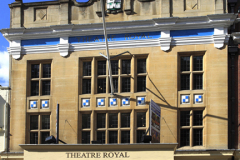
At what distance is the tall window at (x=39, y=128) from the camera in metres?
23.5

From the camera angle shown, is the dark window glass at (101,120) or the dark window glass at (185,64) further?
the dark window glass at (101,120)

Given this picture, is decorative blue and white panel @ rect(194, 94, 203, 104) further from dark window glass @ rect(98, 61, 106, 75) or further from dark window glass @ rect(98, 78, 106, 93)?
dark window glass @ rect(98, 61, 106, 75)

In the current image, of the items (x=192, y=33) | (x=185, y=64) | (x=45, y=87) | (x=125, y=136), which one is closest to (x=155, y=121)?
(x=125, y=136)

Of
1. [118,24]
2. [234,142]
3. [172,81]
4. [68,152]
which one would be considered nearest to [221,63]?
[172,81]

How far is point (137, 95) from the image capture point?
22.6m

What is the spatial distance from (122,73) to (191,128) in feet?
16.5

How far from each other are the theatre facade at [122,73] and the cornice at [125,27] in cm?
6

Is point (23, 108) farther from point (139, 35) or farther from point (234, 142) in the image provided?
point (234, 142)

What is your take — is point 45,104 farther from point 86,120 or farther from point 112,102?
point 112,102

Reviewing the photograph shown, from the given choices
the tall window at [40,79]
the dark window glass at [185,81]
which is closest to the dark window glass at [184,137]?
the dark window glass at [185,81]

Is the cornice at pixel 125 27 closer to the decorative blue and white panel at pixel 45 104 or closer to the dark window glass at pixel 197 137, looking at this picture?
the decorative blue and white panel at pixel 45 104

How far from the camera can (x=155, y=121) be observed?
20.6 m

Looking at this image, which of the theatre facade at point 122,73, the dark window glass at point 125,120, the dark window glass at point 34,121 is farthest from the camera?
the dark window glass at point 34,121

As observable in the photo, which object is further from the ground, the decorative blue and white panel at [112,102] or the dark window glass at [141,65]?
the dark window glass at [141,65]
